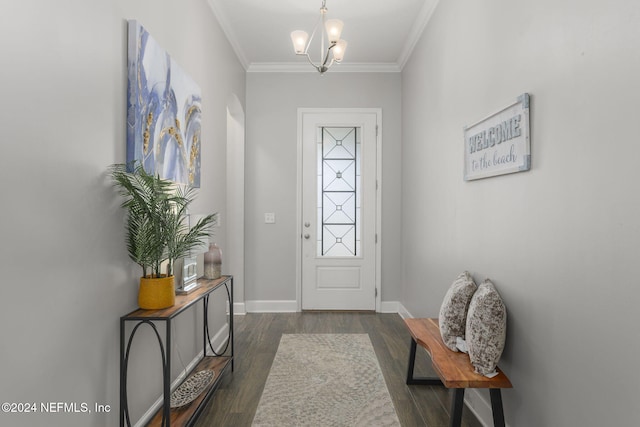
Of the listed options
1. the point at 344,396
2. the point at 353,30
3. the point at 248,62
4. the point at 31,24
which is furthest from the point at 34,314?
the point at 248,62

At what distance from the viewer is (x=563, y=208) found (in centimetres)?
133

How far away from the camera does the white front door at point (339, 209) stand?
4164 mm

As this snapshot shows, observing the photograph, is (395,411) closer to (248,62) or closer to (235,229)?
(235,229)

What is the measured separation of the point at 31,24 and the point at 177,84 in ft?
3.46

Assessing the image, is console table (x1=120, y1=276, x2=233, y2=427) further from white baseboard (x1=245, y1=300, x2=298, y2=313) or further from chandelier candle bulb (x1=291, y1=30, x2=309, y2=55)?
chandelier candle bulb (x1=291, y1=30, x2=309, y2=55)

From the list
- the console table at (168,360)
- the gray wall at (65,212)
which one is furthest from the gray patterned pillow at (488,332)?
the gray wall at (65,212)

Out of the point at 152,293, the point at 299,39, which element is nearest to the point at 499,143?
the point at 299,39

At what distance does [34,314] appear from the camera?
3.63ft

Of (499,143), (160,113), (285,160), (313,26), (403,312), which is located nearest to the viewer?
(499,143)

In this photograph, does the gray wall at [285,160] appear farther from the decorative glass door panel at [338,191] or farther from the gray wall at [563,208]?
the gray wall at [563,208]

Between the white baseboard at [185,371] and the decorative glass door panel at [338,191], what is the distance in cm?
144

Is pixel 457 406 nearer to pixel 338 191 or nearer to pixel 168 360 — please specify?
pixel 168 360

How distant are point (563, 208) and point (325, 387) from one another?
71.7 inches

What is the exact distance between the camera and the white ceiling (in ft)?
9.84
